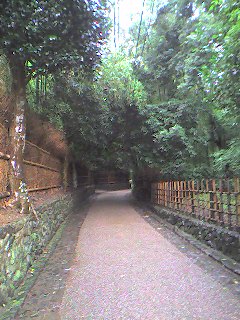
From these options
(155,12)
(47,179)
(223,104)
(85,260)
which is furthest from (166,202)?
(155,12)

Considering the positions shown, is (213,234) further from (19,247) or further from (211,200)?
(19,247)

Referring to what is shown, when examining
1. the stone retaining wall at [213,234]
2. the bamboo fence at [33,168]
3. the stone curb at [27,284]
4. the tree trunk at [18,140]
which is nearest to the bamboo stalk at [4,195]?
the bamboo fence at [33,168]

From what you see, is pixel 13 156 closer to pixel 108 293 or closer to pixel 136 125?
pixel 108 293

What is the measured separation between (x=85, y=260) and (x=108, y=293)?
1.89 metres

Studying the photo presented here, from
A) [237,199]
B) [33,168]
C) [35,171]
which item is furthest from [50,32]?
[237,199]

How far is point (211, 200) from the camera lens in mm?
7355

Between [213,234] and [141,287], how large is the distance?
263 centimetres

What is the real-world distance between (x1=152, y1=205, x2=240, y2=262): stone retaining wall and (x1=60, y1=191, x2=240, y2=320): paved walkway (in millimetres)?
690

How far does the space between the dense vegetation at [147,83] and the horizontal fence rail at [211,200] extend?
1.59 metres

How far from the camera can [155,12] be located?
16328mm

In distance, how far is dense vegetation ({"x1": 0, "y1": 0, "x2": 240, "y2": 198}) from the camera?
246 inches

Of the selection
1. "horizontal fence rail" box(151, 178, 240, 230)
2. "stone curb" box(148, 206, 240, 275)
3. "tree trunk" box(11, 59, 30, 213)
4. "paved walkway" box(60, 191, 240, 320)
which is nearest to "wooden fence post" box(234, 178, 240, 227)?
"horizontal fence rail" box(151, 178, 240, 230)

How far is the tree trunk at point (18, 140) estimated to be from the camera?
6.68 meters

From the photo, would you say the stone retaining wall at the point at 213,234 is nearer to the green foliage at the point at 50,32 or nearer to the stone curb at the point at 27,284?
the stone curb at the point at 27,284
